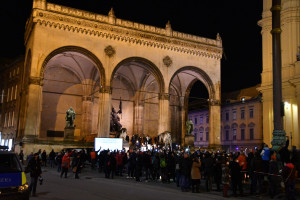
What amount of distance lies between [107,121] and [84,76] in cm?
844

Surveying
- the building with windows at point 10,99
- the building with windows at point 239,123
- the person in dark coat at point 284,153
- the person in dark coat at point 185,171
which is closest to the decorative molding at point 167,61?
the building with windows at point 239,123

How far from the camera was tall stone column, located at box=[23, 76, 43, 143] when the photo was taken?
27.2 m

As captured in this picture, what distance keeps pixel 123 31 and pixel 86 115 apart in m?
10.4

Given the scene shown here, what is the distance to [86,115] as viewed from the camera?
3650 cm

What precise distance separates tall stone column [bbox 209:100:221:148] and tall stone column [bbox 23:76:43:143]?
17.3 metres

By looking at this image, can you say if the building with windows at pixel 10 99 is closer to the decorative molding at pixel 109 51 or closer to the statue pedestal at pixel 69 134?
the statue pedestal at pixel 69 134

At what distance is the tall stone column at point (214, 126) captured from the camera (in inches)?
1370

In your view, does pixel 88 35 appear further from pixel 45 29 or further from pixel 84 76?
pixel 84 76

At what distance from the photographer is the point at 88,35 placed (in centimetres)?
3020

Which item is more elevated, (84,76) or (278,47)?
(84,76)

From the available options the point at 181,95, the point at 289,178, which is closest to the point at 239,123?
the point at 181,95

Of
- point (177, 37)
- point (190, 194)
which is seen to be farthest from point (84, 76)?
point (190, 194)

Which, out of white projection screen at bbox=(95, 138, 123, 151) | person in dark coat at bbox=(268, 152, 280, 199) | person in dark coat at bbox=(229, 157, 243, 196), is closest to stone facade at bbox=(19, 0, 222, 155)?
white projection screen at bbox=(95, 138, 123, 151)

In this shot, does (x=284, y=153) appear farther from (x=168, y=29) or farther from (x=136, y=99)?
(x=136, y=99)
